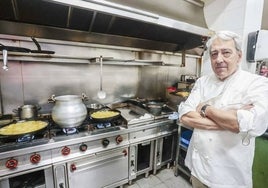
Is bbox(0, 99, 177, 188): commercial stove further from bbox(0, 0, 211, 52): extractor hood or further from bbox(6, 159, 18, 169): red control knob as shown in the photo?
bbox(0, 0, 211, 52): extractor hood

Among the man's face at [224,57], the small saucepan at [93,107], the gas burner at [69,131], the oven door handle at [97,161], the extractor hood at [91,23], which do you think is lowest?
the oven door handle at [97,161]

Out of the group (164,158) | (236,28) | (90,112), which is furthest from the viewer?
(164,158)

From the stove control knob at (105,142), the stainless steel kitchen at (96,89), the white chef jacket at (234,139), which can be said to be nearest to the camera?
the white chef jacket at (234,139)

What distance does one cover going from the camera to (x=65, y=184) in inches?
47.8

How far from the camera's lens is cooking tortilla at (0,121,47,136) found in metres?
1.09

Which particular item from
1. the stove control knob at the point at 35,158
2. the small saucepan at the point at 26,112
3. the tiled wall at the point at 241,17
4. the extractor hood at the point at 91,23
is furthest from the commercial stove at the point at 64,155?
the tiled wall at the point at 241,17

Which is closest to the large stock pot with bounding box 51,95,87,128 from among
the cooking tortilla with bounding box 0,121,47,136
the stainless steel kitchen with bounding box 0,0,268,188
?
the stainless steel kitchen with bounding box 0,0,268,188

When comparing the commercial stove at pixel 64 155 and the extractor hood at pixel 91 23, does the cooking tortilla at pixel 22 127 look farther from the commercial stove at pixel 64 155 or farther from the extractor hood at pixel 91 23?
the extractor hood at pixel 91 23

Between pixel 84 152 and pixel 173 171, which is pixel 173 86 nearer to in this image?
pixel 173 171

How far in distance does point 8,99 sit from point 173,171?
6.06 ft

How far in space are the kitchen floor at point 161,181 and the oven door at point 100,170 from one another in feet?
0.72

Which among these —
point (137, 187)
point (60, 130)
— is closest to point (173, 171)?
point (137, 187)

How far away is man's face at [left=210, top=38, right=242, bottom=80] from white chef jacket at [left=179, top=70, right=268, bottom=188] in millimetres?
46

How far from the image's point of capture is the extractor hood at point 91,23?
3.78 ft
